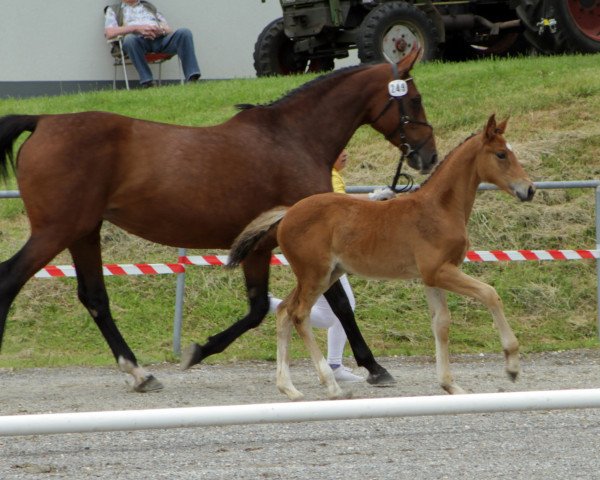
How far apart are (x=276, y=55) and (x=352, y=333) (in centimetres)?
942

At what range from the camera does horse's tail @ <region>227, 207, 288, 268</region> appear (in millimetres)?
8008

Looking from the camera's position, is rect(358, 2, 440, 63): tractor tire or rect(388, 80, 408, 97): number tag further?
rect(358, 2, 440, 63): tractor tire

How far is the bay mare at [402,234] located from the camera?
24.8ft

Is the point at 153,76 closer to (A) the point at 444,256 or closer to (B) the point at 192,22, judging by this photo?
(B) the point at 192,22

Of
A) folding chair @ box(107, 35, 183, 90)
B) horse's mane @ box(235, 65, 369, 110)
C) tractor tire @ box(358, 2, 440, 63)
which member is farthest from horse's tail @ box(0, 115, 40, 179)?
folding chair @ box(107, 35, 183, 90)

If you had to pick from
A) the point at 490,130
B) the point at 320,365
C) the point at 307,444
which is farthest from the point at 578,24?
the point at 307,444

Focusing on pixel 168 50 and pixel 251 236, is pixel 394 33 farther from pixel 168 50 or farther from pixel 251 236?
pixel 251 236

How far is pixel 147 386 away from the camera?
8430mm

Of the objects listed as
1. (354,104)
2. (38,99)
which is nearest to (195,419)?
(354,104)

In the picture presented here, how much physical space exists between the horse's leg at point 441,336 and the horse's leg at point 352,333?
2.47 feet

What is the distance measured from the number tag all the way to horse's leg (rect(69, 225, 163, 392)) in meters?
2.28

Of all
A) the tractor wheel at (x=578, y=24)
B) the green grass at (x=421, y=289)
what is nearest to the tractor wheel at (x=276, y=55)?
the green grass at (x=421, y=289)

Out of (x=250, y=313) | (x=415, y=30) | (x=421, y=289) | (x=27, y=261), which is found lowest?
(x=421, y=289)

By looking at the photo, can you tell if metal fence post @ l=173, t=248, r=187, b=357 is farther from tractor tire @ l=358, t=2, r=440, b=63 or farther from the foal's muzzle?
tractor tire @ l=358, t=2, r=440, b=63
